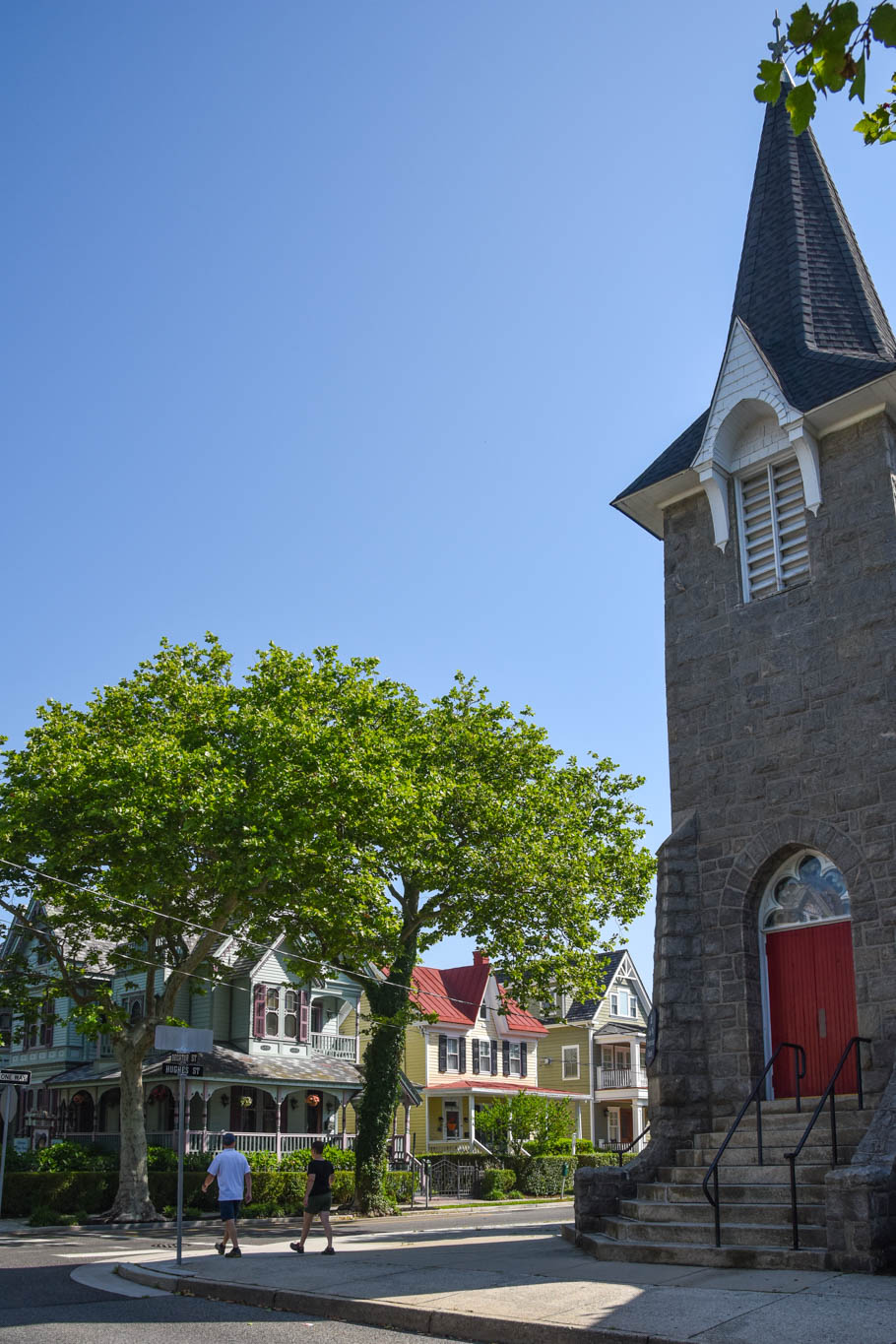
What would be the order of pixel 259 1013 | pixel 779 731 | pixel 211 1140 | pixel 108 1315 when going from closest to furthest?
pixel 108 1315 → pixel 779 731 → pixel 211 1140 → pixel 259 1013

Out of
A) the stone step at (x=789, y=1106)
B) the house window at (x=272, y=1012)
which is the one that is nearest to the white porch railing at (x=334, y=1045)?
the house window at (x=272, y=1012)

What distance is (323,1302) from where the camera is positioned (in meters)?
10.1

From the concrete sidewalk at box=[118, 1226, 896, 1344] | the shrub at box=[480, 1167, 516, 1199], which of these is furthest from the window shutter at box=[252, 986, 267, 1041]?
the concrete sidewalk at box=[118, 1226, 896, 1344]

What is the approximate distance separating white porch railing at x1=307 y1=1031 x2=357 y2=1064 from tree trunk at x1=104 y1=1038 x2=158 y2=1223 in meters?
14.0

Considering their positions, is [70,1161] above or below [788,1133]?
below

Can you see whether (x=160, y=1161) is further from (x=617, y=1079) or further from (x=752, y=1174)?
(x=617, y=1079)

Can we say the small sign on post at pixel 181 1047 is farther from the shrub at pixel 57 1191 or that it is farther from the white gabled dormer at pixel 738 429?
the shrub at pixel 57 1191

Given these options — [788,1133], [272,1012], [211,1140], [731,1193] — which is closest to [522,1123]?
[272,1012]

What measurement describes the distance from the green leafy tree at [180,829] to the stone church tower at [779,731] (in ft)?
31.6

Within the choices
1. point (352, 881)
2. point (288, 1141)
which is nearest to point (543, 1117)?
point (288, 1141)

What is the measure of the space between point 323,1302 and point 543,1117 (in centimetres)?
3059

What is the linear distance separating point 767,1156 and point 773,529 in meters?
8.31

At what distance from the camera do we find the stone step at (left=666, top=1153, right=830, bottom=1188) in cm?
1182

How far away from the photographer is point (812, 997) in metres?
14.0
